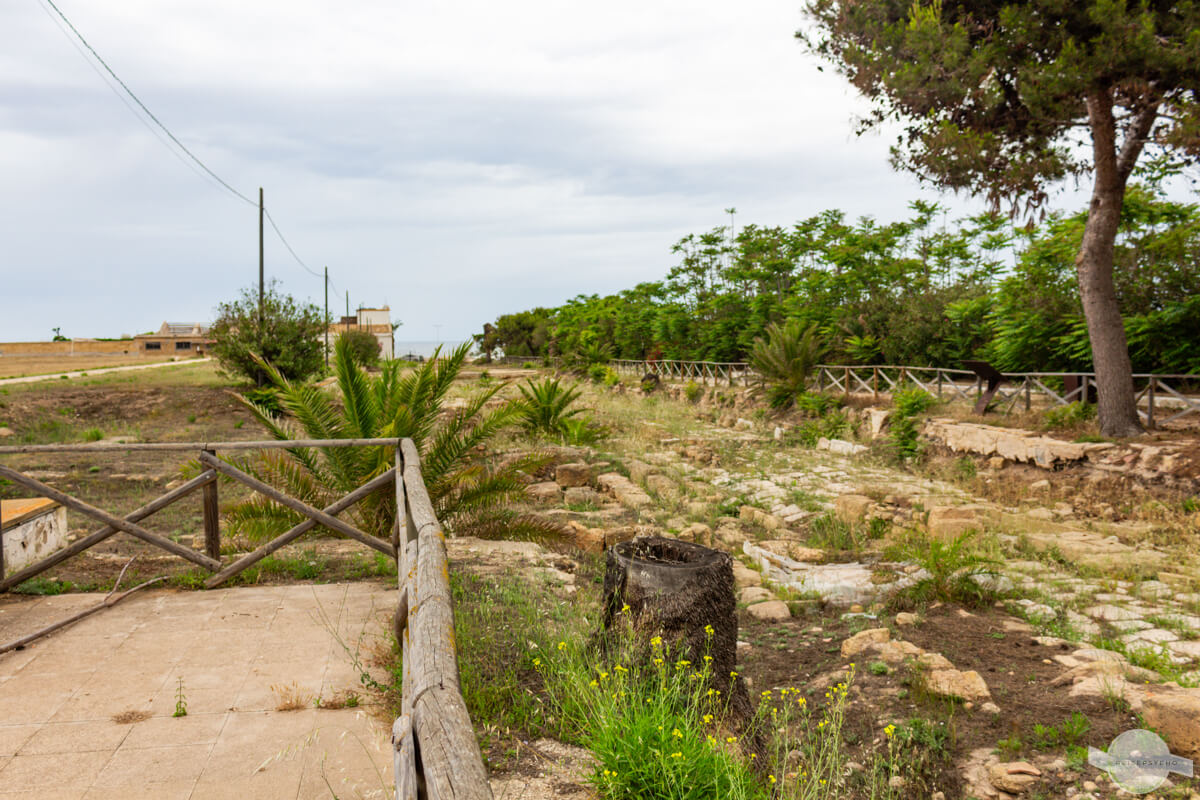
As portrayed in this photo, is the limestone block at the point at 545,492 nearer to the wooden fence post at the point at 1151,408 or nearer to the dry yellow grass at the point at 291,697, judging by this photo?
the dry yellow grass at the point at 291,697

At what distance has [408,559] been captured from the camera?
112 inches

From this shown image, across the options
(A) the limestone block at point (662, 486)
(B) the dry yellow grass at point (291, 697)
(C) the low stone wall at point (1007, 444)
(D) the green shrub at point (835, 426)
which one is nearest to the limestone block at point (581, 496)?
(A) the limestone block at point (662, 486)

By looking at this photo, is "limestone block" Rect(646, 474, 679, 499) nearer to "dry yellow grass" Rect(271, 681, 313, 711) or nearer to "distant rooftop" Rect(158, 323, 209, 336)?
"dry yellow grass" Rect(271, 681, 313, 711)

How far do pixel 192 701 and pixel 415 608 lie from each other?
1661mm

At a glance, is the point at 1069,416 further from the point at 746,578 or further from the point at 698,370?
the point at 698,370

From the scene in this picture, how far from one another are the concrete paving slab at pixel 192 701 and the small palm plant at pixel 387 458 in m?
1.64

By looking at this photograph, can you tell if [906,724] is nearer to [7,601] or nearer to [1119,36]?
[7,601]

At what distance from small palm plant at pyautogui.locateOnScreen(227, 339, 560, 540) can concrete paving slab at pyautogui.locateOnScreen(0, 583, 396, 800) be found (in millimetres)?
1637

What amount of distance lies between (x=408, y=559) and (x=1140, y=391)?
13280mm

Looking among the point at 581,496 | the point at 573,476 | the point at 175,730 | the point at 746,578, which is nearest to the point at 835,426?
the point at 573,476

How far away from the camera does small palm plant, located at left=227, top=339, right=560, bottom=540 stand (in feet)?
20.0

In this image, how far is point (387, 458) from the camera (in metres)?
6.08

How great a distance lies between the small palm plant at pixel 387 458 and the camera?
609 cm

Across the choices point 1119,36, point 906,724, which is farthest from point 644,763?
point 1119,36
